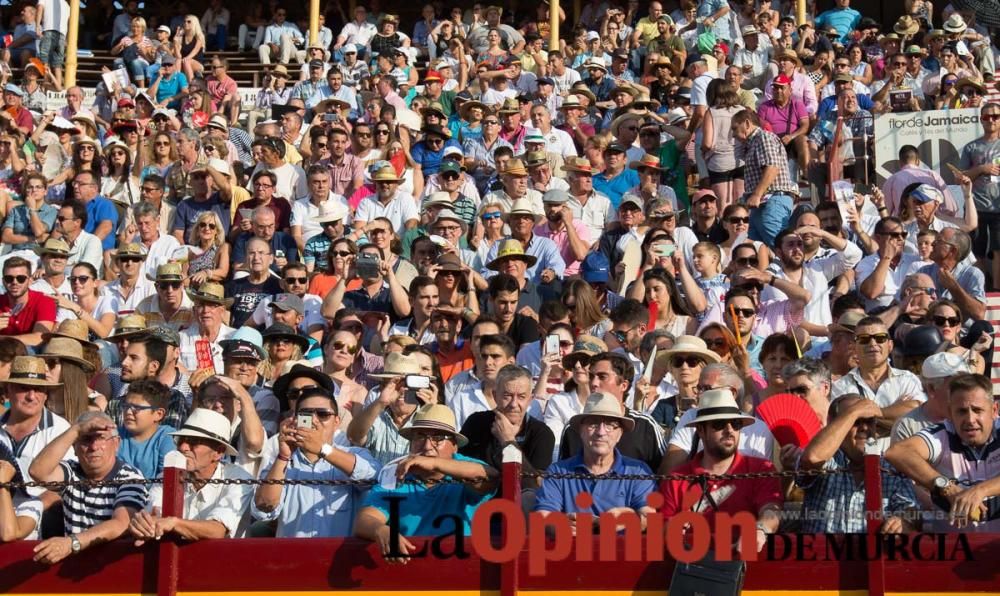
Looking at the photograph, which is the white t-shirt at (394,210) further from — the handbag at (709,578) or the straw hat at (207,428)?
the handbag at (709,578)

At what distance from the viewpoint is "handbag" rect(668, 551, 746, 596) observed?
22.1 feet

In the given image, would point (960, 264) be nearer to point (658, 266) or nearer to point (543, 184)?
point (658, 266)

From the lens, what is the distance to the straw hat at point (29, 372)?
8570 mm

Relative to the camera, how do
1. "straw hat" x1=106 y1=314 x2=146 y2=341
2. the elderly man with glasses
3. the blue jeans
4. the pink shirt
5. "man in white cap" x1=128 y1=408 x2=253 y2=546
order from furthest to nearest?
the blue jeans, the pink shirt, "straw hat" x1=106 y1=314 x2=146 y2=341, the elderly man with glasses, "man in white cap" x1=128 y1=408 x2=253 y2=546

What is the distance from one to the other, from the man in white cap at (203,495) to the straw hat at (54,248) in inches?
184

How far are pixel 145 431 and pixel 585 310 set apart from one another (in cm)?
347

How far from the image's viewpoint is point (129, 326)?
10500mm

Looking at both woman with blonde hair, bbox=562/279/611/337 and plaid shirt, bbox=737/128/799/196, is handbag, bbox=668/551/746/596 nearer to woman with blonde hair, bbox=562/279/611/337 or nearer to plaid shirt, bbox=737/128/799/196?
woman with blonde hair, bbox=562/279/611/337

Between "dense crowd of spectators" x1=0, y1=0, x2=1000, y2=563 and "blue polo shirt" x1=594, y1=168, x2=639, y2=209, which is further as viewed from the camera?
"blue polo shirt" x1=594, y1=168, x2=639, y2=209

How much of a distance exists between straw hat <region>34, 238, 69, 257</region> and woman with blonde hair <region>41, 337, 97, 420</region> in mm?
2435

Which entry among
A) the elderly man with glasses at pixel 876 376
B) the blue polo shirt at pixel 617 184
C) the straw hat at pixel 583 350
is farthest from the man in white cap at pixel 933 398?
the blue polo shirt at pixel 617 184

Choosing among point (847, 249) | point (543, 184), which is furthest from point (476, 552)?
point (543, 184)

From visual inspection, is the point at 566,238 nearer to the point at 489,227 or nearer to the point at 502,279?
the point at 489,227

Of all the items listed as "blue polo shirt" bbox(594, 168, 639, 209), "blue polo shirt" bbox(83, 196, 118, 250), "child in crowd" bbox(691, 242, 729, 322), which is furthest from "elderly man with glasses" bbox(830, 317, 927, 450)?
"blue polo shirt" bbox(83, 196, 118, 250)
